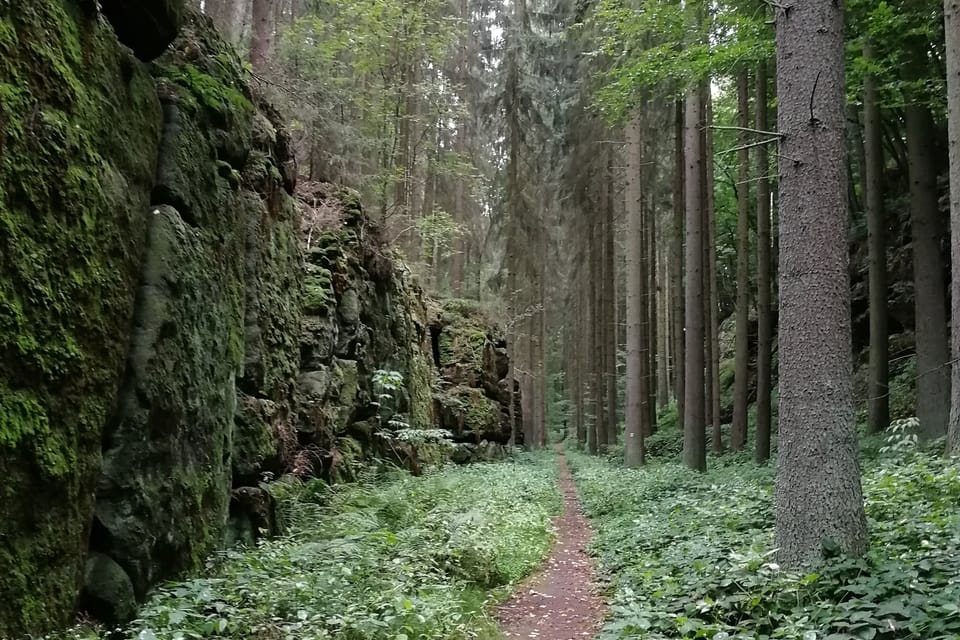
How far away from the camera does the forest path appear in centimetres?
575

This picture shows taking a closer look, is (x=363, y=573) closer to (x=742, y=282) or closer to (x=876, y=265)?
(x=876, y=265)

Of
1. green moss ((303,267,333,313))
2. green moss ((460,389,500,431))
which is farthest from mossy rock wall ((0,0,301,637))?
green moss ((460,389,500,431))

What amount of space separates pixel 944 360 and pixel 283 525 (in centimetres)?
1042

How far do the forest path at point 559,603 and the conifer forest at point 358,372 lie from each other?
0.04 metres

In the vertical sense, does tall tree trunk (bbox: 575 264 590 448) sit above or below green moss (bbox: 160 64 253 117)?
below

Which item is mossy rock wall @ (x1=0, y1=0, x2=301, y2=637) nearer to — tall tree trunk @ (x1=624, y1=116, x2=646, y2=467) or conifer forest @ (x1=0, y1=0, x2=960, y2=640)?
conifer forest @ (x1=0, y1=0, x2=960, y2=640)

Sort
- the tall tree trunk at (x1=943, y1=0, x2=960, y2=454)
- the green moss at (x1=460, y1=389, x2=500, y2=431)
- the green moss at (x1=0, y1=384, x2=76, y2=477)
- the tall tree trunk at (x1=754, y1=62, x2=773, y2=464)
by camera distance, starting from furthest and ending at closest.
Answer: the green moss at (x1=460, y1=389, x2=500, y2=431) < the tall tree trunk at (x1=754, y1=62, x2=773, y2=464) < the tall tree trunk at (x1=943, y1=0, x2=960, y2=454) < the green moss at (x1=0, y1=384, x2=76, y2=477)

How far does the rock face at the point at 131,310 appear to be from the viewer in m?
3.38

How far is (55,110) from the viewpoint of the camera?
3.71 metres

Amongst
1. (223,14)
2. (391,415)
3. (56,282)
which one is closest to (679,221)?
(391,415)

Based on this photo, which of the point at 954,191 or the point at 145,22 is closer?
the point at 145,22

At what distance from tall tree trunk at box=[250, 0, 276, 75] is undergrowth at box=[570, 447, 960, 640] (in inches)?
368

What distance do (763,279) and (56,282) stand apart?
1316 cm

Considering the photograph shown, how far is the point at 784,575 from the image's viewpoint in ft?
15.8
